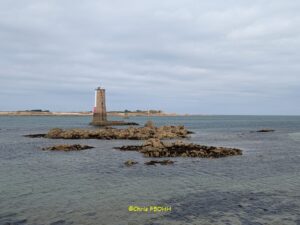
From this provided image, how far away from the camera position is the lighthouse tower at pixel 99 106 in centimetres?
9012

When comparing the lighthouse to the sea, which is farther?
the lighthouse

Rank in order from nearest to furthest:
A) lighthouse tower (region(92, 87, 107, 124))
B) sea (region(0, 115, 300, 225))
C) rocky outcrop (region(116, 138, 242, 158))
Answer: sea (region(0, 115, 300, 225))
rocky outcrop (region(116, 138, 242, 158))
lighthouse tower (region(92, 87, 107, 124))

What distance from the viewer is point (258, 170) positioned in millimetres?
27547

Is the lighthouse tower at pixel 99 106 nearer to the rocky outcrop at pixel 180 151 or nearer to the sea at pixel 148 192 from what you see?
the rocky outcrop at pixel 180 151

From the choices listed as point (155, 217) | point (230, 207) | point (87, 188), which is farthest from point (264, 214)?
point (87, 188)

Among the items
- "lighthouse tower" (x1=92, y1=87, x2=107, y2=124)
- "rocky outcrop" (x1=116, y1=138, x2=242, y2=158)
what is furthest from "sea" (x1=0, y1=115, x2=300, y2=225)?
"lighthouse tower" (x1=92, y1=87, x2=107, y2=124)

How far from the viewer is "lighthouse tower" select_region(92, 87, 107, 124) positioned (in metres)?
90.1

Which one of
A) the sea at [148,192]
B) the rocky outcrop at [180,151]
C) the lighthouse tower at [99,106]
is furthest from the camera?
the lighthouse tower at [99,106]

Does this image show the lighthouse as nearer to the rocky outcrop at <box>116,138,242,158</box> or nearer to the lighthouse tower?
the lighthouse tower

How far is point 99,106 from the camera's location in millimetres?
91938

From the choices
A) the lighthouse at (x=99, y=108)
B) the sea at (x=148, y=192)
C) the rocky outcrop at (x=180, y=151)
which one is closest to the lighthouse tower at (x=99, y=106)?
the lighthouse at (x=99, y=108)

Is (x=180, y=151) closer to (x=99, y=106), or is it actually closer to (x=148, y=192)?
(x=148, y=192)

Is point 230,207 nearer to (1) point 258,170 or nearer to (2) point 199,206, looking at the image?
(2) point 199,206

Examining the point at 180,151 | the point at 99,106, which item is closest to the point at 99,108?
the point at 99,106
